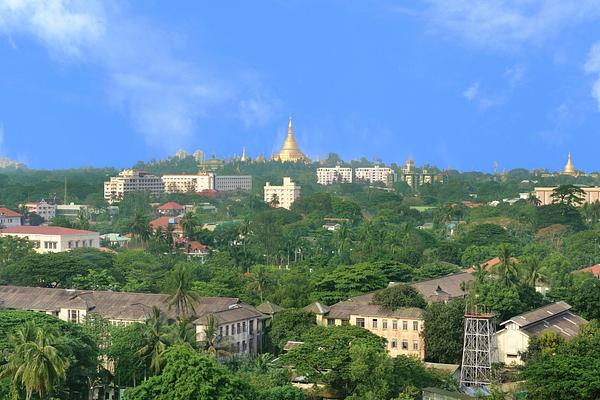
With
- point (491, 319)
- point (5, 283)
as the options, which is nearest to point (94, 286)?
point (5, 283)

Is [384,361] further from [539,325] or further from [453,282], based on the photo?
[453,282]

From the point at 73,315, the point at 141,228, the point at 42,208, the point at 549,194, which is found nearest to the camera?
the point at 73,315

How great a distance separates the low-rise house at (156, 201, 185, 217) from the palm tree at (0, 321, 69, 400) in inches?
2858

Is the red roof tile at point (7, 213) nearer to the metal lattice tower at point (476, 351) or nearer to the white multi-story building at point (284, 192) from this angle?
the white multi-story building at point (284, 192)

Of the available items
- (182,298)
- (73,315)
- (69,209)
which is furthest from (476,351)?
(69,209)

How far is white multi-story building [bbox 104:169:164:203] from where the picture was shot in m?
117

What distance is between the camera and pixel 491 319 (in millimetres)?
32719

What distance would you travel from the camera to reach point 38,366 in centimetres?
2398

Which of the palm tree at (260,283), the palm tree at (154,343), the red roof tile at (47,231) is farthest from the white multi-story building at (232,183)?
the palm tree at (154,343)

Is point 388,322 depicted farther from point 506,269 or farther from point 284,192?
point 284,192

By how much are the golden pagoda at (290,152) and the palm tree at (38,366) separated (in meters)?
148

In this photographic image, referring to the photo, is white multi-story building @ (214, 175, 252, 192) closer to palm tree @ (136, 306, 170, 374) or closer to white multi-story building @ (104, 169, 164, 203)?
white multi-story building @ (104, 169, 164, 203)

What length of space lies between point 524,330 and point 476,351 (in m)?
3.25

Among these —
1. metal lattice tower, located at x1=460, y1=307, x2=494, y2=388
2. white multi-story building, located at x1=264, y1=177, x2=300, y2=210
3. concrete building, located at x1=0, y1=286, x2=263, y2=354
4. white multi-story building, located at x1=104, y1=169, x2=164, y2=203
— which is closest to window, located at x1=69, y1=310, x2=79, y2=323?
concrete building, located at x1=0, y1=286, x2=263, y2=354
